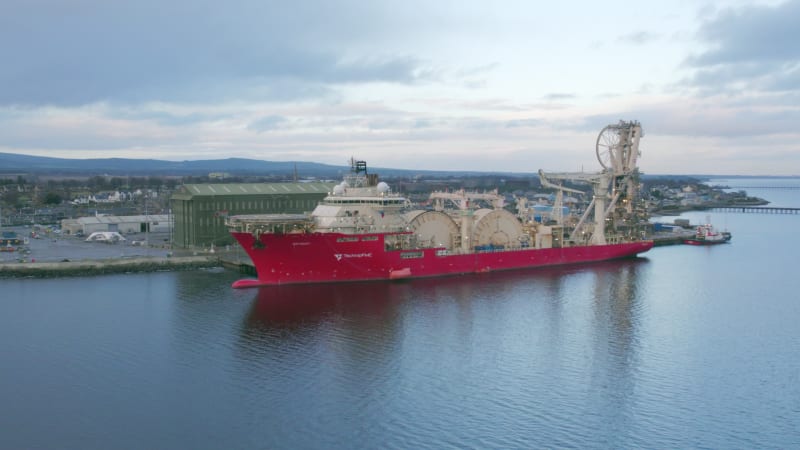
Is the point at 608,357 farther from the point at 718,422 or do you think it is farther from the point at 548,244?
the point at 548,244

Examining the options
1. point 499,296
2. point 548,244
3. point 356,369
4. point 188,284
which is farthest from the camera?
point 548,244

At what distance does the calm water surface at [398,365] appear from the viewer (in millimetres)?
13031

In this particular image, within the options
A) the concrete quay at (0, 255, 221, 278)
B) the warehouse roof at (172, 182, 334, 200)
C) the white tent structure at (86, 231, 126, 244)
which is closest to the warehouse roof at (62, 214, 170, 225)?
the white tent structure at (86, 231, 126, 244)

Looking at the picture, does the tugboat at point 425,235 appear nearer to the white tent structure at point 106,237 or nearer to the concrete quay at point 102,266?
the concrete quay at point 102,266

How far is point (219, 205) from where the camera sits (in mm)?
35938

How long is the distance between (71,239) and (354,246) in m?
23.1

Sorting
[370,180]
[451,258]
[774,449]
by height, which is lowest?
[774,449]

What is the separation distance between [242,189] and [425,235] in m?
13.7

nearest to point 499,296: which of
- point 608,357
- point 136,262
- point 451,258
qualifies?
point 451,258

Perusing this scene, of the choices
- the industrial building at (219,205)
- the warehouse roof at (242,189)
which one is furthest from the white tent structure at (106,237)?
the warehouse roof at (242,189)

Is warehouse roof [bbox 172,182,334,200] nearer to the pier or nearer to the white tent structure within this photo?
the white tent structure

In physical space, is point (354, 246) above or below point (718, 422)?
above

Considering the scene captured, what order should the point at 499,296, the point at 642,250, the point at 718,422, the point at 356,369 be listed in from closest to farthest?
the point at 718,422 < the point at 356,369 < the point at 499,296 < the point at 642,250

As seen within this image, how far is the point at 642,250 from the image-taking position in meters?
35.4
